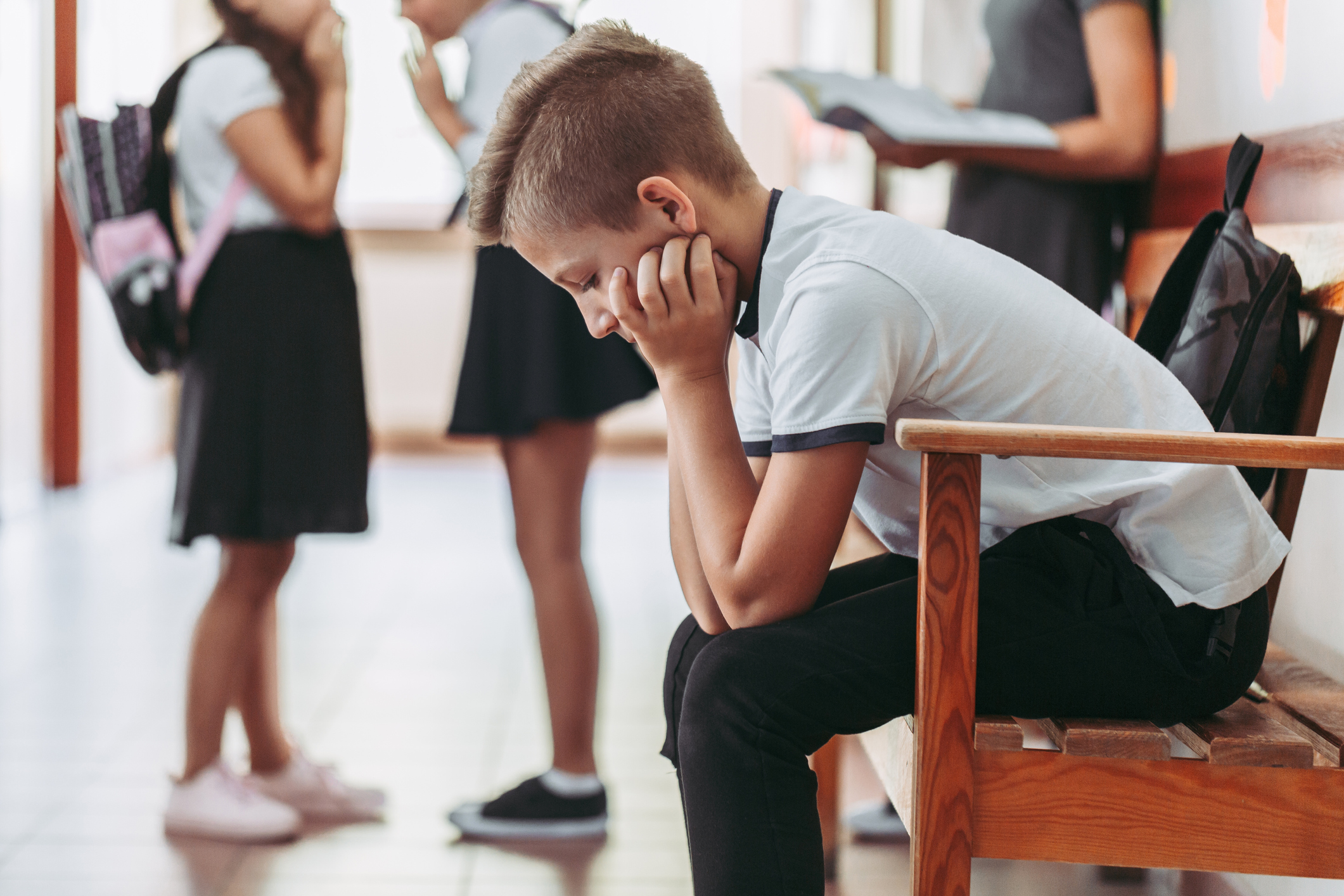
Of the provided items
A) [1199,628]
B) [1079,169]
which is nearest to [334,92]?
[1079,169]

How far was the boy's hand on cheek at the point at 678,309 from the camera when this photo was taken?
0.95 meters

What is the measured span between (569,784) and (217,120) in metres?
1.02

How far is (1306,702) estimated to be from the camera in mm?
1050

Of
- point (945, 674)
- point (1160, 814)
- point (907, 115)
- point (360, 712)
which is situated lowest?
point (360, 712)

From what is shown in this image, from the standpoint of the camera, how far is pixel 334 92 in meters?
1.68

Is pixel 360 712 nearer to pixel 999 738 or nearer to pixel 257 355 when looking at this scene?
pixel 257 355

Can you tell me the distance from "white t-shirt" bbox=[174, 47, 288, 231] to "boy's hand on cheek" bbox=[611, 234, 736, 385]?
0.87m

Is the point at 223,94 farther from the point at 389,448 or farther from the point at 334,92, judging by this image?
the point at 389,448

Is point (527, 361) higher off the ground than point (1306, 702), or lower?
higher

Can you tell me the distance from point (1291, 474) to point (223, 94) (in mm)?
1367

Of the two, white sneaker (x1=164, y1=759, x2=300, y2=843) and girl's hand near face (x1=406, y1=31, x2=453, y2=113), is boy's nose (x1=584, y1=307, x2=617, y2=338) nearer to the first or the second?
girl's hand near face (x1=406, y1=31, x2=453, y2=113)

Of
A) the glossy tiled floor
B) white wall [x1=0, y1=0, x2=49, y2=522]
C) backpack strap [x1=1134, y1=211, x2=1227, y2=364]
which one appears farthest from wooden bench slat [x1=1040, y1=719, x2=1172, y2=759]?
white wall [x1=0, y1=0, x2=49, y2=522]

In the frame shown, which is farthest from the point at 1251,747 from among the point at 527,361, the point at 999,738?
the point at 527,361

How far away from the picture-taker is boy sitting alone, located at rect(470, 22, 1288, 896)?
0.89 metres
